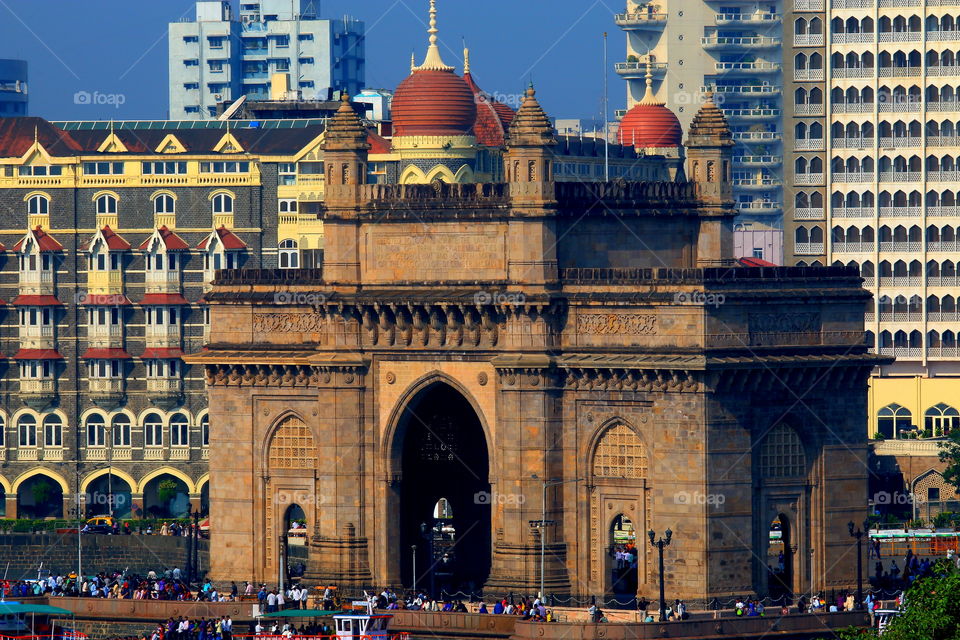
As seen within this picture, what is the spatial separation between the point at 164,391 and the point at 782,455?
71.5 meters

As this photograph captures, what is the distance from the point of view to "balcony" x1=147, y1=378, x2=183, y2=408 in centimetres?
17925

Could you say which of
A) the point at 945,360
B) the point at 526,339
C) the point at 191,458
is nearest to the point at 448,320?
the point at 526,339

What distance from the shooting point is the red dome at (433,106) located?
181 m

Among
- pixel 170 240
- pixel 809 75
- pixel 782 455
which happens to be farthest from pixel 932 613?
pixel 809 75

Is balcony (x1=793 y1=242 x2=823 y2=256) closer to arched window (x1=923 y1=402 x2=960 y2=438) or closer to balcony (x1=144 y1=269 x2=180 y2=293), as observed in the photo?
arched window (x1=923 y1=402 x2=960 y2=438)

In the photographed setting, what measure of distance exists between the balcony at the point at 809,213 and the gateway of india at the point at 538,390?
247 ft

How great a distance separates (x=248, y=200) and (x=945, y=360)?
154ft

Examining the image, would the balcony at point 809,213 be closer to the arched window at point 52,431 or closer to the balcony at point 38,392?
the balcony at point 38,392

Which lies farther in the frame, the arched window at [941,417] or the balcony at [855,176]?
the balcony at [855,176]

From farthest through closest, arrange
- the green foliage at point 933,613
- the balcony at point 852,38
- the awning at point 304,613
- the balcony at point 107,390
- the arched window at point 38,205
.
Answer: the balcony at point 852,38 → the arched window at point 38,205 → the balcony at point 107,390 → the awning at point 304,613 → the green foliage at point 933,613

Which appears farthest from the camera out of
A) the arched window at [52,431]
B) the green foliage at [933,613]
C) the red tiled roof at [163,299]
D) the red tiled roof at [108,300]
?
the arched window at [52,431]

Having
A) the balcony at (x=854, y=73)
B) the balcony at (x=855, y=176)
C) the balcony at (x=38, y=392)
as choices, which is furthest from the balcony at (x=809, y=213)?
the balcony at (x=38, y=392)

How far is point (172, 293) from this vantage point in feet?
588

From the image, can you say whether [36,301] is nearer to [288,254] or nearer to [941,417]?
[288,254]
